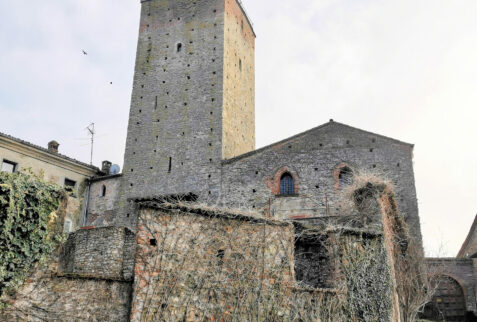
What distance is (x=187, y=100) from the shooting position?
22.2 metres

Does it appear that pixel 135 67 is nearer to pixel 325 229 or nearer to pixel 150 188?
pixel 150 188

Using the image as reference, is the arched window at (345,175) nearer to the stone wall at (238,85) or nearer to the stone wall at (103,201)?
the stone wall at (238,85)

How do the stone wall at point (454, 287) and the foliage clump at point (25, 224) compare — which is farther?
the stone wall at point (454, 287)

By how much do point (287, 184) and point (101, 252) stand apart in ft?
25.6

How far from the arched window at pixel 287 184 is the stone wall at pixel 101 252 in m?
6.56

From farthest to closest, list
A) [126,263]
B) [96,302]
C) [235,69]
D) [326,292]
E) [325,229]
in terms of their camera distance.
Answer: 1. [235,69]
2. [126,263]
3. [325,229]
4. [326,292]
5. [96,302]

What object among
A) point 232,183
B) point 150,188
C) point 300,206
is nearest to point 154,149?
point 150,188

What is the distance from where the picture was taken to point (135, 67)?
2403cm

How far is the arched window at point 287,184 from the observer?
1846cm

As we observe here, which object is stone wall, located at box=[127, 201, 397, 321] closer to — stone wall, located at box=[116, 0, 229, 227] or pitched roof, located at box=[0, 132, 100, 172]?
stone wall, located at box=[116, 0, 229, 227]

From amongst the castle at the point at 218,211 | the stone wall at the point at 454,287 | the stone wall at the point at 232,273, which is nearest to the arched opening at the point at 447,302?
the stone wall at the point at 454,287

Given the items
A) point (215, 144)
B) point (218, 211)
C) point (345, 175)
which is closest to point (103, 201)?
point (215, 144)

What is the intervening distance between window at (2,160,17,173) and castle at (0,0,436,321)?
12.7 feet

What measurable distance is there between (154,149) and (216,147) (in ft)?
10.4
